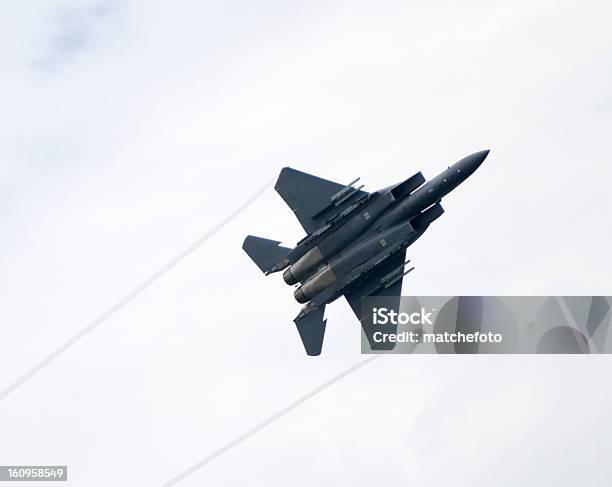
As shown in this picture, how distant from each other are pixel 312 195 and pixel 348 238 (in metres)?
4.50

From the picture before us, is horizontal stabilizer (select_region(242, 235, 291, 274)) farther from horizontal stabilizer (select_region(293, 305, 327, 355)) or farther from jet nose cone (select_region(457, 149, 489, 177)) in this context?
jet nose cone (select_region(457, 149, 489, 177))

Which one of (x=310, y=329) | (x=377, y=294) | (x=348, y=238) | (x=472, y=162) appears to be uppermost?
(x=472, y=162)

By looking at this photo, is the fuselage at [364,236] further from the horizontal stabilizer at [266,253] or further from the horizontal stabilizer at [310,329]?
the horizontal stabilizer at [310,329]

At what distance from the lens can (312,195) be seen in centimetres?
8550

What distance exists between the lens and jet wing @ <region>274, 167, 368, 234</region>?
8412 centimetres

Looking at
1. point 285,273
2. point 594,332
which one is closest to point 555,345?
point 594,332

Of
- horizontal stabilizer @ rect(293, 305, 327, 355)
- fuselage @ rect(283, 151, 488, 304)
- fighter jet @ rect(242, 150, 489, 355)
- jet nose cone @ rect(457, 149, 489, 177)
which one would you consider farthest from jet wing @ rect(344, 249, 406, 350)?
jet nose cone @ rect(457, 149, 489, 177)

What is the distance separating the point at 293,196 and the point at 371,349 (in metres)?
12.5

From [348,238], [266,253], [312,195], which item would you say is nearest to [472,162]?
[348,238]

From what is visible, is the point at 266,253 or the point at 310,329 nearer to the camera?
the point at 310,329

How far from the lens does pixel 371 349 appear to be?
8700cm

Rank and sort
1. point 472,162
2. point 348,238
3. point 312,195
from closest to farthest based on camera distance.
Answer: point 472,162, point 348,238, point 312,195

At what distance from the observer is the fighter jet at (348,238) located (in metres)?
82.7

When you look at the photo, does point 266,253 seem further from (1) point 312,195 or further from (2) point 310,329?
(2) point 310,329
